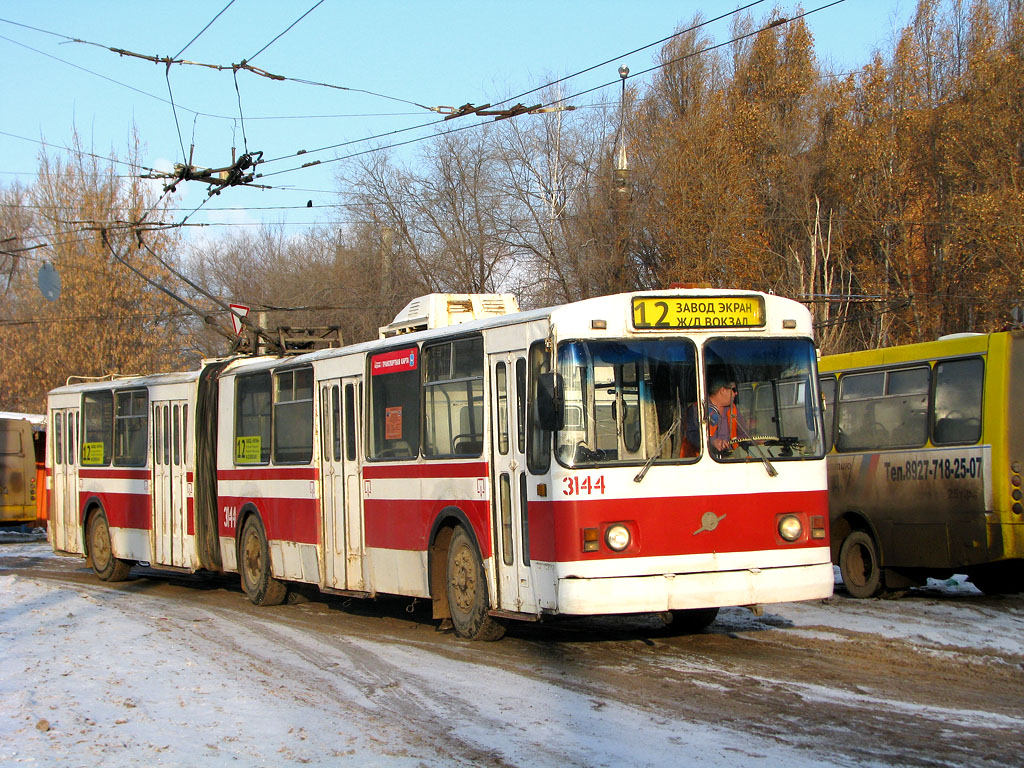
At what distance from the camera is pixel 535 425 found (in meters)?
9.73

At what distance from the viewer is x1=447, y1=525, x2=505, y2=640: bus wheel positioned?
35.1 feet

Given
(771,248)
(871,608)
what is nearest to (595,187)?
(771,248)

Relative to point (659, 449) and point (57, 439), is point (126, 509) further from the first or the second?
point (659, 449)

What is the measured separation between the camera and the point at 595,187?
38.7 metres

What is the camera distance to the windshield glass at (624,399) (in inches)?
364

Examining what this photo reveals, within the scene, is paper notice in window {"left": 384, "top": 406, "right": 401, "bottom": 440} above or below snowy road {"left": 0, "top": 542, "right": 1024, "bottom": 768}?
above

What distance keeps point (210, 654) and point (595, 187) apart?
30145 mm

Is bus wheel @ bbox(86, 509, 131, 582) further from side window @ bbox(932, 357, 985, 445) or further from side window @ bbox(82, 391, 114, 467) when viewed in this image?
side window @ bbox(932, 357, 985, 445)

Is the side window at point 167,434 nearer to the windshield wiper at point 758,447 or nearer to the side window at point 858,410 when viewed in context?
the side window at point 858,410

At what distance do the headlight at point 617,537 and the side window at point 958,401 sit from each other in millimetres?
5338

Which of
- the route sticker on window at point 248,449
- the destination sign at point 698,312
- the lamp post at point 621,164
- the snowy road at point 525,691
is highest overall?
the lamp post at point 621,164

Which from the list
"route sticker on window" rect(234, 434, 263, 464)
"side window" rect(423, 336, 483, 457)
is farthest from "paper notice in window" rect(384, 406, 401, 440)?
"route sticker on window" rect(234, 434, 263, 464)

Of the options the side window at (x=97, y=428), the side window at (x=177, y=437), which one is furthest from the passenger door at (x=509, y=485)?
the side window at (x=97, y=428)

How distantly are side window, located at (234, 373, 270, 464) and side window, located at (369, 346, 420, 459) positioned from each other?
303 cm
